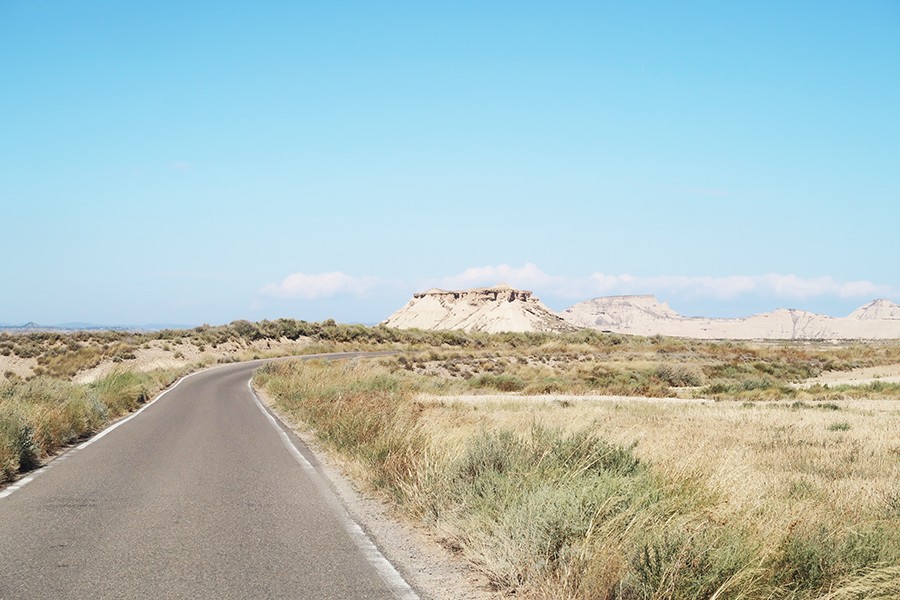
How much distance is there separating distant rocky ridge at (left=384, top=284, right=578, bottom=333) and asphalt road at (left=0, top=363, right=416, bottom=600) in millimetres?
130746

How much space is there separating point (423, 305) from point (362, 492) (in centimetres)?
16198

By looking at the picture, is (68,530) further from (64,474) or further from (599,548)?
(599,548)

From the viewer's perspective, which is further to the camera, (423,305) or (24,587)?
(423,305)

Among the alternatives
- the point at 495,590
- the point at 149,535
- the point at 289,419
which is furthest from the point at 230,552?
the point at 289,419

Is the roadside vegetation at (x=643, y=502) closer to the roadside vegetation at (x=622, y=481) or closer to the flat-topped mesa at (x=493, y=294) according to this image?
the roadside vegetation at (x=622, y=481)

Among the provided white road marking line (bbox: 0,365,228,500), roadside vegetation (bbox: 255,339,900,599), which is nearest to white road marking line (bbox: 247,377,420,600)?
roadside vegetation (bbox: 255,339,900,599)

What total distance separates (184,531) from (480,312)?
14990cm

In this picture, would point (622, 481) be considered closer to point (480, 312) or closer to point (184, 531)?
point (184, 531)

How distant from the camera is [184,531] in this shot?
789 cm

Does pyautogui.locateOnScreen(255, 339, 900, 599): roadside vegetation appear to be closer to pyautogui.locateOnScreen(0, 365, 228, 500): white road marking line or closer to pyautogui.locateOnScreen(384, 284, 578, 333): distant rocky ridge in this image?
pyautogui.locateOnScreen(0, 365, 228, 500): white road marking line

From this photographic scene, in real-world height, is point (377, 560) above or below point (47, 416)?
below

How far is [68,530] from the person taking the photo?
791cm

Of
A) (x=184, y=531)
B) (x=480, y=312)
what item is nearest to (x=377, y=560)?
(x=184, y=531)

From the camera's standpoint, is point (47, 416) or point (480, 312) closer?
point (47, 416)
